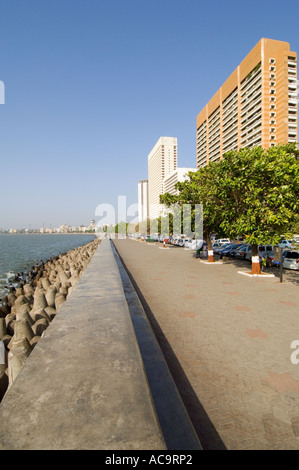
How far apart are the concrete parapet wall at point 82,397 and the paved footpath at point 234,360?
1.16m

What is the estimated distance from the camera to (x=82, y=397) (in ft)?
8.60

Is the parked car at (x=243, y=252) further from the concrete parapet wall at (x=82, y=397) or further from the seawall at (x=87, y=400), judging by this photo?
the concrete parapet wall at (x=82, y=397)

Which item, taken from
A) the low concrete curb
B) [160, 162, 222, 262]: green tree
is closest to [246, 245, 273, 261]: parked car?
[160, 162, 222, 262]: green tree

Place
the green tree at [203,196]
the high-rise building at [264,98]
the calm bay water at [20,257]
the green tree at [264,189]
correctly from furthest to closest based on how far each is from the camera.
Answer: the high-rise building at [264,98]
the calm bay water at [20,257]
the green tree at [203,196]
the green tree at [264,189]

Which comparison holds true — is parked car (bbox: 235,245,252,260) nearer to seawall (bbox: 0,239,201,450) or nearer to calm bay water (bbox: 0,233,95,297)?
calm bay water (bbox: 0,233,95,297)

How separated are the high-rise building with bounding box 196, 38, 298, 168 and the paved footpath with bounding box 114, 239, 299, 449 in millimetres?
76687

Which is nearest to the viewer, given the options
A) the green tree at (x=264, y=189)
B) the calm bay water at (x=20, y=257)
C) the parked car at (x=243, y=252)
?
the green tree at (x=264, y=189)

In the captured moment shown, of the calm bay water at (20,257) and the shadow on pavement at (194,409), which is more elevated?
the shadow on pavement at (194,409)

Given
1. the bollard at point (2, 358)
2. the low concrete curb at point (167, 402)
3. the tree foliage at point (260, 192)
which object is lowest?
the bollard at point (2, 358)

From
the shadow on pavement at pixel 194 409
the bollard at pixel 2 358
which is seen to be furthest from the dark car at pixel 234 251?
the bollard at pixel 2 358

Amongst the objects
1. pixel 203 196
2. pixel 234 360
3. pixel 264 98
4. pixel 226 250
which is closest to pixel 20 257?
pixel 226 250

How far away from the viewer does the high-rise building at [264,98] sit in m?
76.7
